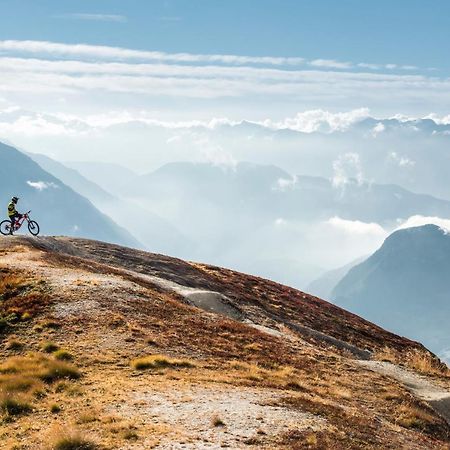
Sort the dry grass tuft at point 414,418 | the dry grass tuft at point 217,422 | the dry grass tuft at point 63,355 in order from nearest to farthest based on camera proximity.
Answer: the dry grass tuft at point 217,422, the dry grass tuft at point 63,355, the dry grass tuft at point 414,418

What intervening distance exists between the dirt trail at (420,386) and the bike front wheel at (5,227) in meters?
35.4

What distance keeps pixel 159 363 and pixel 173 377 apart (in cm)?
180

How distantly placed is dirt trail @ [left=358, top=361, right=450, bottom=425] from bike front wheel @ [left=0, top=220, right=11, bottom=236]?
1393 inches

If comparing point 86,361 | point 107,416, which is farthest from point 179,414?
point 86,361

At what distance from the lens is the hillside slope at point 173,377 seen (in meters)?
18.1

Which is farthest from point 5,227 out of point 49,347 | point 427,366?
point 427,366

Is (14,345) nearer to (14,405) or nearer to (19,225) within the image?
(14,405)

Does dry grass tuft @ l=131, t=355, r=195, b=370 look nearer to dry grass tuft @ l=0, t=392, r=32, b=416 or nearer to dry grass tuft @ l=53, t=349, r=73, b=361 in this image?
dry grass tuft @ l=53, t=349, r=73, b=361

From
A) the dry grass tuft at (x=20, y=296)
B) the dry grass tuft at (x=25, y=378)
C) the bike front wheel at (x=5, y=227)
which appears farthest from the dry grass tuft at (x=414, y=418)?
the bike front wheel at (x=5, y=227)

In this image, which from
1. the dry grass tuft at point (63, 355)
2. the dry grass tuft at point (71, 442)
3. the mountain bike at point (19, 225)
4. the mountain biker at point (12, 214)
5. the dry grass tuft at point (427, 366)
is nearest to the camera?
the dry grass tuft at point (71, 442)

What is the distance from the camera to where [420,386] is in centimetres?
3441

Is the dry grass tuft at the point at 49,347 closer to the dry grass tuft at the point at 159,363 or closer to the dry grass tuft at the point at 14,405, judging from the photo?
the dry grass tuft at the point at 159,363

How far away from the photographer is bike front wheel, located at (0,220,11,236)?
54281 millimetres

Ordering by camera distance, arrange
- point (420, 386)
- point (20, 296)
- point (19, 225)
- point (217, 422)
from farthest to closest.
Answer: point (19, 225)
point (420, 386)
point (20, 296)
point (217, 422)
